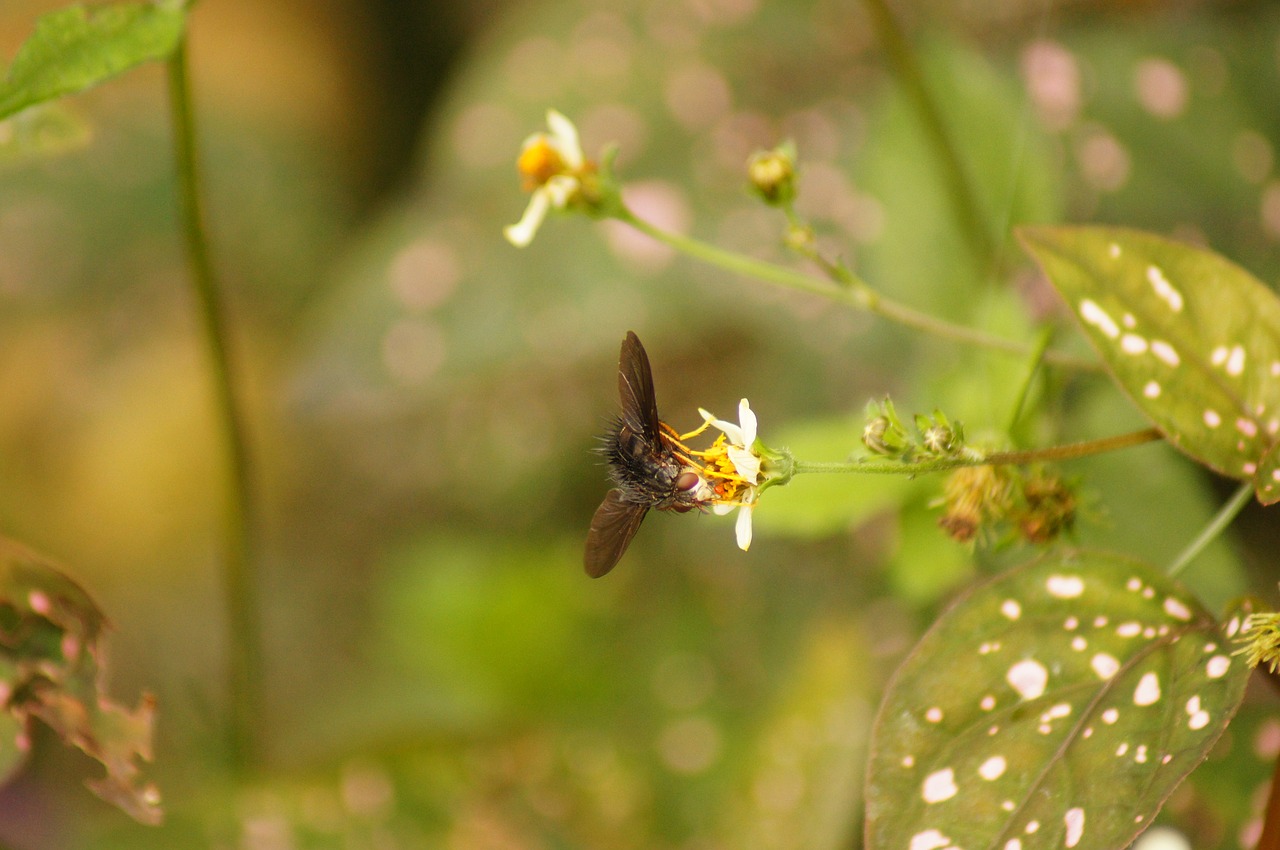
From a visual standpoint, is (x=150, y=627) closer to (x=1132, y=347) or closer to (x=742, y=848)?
(x=742, y=848)

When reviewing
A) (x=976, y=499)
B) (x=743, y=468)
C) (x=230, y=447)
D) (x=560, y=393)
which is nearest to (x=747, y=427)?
(x=743, y=468)

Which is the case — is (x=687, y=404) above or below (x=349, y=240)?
below

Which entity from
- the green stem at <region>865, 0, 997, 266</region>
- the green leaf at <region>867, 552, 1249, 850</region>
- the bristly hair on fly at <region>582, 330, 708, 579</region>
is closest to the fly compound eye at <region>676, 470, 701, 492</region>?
the bristly hair on fly at <region>582, 330, 708, 579</region>

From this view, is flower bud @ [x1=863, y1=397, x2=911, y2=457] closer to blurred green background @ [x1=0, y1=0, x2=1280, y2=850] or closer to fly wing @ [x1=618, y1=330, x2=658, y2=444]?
fly wing @ [x1=618, y1=330, x2=658, y2=444]

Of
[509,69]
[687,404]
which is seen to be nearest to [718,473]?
[687,404]

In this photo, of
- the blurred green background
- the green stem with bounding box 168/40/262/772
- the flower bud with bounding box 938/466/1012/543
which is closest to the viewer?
the flower bud with bounding box 938/466/1012/543

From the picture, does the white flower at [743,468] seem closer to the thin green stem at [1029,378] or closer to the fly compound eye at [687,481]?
the fly compound eye at [687,481]
